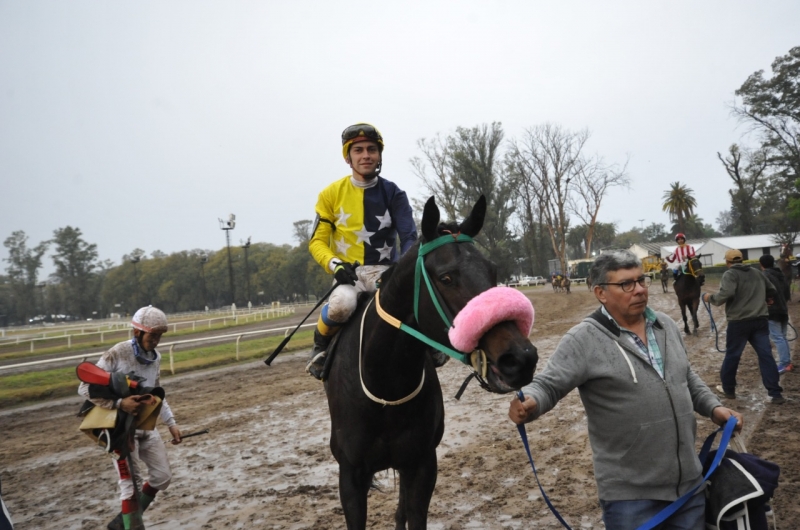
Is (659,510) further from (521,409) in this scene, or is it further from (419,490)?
(419,490)

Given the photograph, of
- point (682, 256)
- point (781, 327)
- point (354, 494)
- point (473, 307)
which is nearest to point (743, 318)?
point (781, 327)

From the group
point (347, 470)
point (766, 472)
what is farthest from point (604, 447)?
point (347, 470)

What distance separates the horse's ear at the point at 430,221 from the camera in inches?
102

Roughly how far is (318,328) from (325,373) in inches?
12.9

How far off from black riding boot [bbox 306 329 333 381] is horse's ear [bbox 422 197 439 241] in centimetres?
158

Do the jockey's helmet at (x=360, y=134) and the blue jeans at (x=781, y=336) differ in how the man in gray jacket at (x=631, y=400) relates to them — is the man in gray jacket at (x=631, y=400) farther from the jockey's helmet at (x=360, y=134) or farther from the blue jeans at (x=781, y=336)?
the blue jeans at (x=781, y=336)

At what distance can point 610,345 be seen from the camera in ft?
8.54

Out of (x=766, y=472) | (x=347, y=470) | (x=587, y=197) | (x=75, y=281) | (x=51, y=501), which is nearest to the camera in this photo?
(x=766, y=472)

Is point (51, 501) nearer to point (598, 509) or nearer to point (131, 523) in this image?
point (131, 523)

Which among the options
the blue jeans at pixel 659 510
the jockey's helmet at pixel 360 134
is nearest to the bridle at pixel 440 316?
the blue jeans at pixel 659 510

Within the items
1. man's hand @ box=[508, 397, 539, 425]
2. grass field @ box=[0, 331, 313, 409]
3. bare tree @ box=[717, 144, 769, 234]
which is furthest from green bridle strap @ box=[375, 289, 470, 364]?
bare tree @ box=[717, 144, 769, 234]

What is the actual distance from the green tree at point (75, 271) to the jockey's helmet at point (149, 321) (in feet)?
287

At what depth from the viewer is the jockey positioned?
3826 mm

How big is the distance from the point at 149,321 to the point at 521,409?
3601mm
